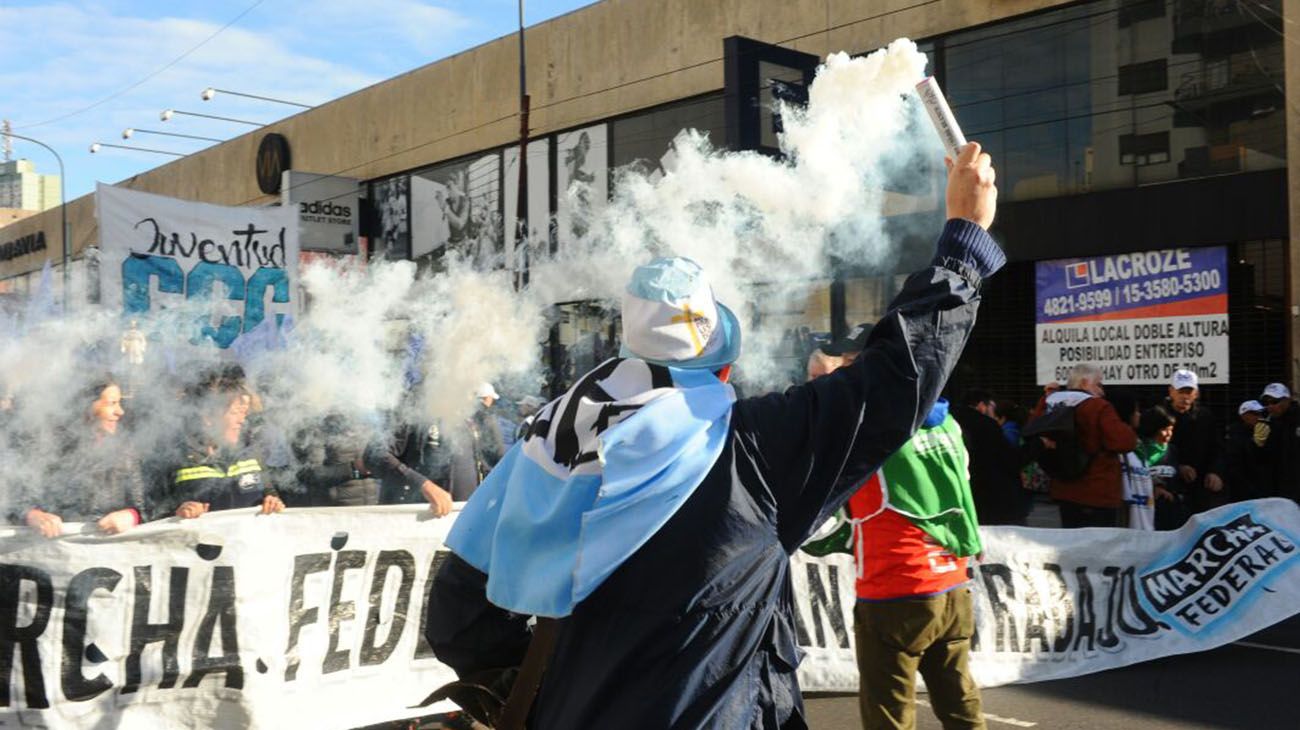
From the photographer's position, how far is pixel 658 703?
192 cm

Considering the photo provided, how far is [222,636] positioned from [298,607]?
368 millimetres

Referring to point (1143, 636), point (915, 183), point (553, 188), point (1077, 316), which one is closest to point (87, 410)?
point (1143, 636)

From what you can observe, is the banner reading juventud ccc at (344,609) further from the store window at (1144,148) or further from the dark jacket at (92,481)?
the store window at (1144,148)

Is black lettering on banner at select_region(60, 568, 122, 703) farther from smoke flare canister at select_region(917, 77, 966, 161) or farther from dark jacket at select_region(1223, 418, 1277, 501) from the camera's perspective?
dark jacket at select_region(1223, 418, 1277, 501)

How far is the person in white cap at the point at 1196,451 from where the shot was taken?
977 centimetres

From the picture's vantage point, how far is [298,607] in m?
5.41

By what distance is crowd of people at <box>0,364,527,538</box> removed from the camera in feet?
18.3

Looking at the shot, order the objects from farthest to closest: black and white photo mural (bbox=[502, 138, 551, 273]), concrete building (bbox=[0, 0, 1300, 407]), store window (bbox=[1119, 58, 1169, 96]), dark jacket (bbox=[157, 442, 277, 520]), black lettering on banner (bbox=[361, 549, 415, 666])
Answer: black and white photo mural (bbox=[502, 138, 551, 273]) < store window (bbox=[1119, 58, 1169, 96]) < concrete building (bbox=[0, 0, 1300, 407]) < dark jacket (bbox=[157, 442, 277, 520]) < black lettering on banner (bbox=[361, 549, 415, 666])

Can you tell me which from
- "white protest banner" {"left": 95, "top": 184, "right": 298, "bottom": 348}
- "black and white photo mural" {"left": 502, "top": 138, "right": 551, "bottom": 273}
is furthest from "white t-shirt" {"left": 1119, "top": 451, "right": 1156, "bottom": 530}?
"black and white photo mural" {"left": 502, "top": 138, "right": 551, "bottom": 273}

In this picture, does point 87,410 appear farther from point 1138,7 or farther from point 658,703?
point 1138,7

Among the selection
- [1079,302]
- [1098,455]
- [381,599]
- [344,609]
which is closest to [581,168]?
[1079,302]

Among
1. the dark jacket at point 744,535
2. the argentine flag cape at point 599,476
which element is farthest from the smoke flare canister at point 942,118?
the argentine flag cape at point 599,476

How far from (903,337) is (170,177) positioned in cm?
3939

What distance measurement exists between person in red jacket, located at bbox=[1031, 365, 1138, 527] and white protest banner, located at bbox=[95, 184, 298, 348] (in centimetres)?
702
